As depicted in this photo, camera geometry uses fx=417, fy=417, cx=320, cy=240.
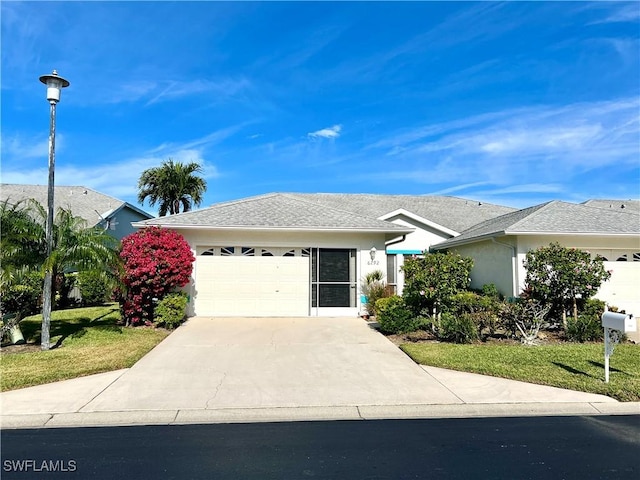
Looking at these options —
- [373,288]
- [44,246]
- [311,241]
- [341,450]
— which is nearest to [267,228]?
[311,241]

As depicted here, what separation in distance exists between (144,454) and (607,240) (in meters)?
15.0

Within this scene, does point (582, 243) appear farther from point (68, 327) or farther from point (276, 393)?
point (68, 327)

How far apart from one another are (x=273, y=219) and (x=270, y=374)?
7.97 metres

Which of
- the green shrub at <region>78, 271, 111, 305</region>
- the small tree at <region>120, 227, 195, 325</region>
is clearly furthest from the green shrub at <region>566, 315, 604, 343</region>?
the green shrub at <region>78, 271, 111, 305</region>

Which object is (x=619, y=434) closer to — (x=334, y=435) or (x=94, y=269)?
(x=334, y=435)

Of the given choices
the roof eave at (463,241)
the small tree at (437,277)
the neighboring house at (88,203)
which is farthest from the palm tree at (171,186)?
the small tree at (437,277)

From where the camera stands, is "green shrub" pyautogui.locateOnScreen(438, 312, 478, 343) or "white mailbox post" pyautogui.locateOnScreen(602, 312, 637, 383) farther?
"green shrub" pyautogui.locateOnScreen(438, 312, 478, 343)

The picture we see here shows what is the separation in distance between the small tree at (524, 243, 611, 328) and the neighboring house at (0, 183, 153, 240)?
19.6 meters

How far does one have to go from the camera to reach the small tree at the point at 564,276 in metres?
10.6

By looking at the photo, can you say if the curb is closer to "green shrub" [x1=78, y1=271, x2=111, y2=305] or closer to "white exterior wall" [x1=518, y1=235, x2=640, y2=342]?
"white exterior wall" [x1=518, y1=235, x2=640, y2=342]

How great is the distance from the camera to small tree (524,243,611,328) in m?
10.6

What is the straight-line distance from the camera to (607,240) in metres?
13.8

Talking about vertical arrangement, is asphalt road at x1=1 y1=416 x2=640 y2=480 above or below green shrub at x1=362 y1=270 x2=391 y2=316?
below

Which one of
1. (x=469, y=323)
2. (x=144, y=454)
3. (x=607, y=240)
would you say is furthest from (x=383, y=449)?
(x=607, y=240)
